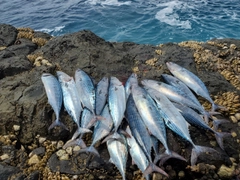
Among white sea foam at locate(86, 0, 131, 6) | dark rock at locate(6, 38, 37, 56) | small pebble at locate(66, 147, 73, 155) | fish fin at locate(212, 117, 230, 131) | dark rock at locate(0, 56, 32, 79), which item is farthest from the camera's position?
white sea foam at locate(86, 0, 131, 6)

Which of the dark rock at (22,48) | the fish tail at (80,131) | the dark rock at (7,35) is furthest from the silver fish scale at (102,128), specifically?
the dark rock at (7,35)

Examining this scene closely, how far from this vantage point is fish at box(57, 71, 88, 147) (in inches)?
143

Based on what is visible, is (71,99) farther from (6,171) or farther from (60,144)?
(6,171)

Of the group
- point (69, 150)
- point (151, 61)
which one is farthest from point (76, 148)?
point (151, 61)

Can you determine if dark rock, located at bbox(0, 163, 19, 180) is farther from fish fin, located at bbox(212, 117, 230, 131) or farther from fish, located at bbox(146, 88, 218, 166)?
fish fin, located at bbox(212, 117, 230, 131)

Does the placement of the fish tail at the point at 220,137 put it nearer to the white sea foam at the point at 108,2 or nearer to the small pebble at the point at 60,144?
the small pebble at the point at 60,144

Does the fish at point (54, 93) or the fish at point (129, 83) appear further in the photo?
the fish at point (129, 83)

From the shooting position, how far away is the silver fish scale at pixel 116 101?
3.58 metres

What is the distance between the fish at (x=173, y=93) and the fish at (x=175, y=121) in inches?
6.8

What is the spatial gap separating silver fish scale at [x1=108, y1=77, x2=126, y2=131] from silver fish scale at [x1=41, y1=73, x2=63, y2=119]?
2.71 ft

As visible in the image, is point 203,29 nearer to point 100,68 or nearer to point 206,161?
point 100,68

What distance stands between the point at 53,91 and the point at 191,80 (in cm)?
247

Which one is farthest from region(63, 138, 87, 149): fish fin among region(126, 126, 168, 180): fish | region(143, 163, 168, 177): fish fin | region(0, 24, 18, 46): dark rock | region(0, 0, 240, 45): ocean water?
region(0, 0, 240, 45): ocean water

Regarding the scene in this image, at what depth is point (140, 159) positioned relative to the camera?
3.20 meters
